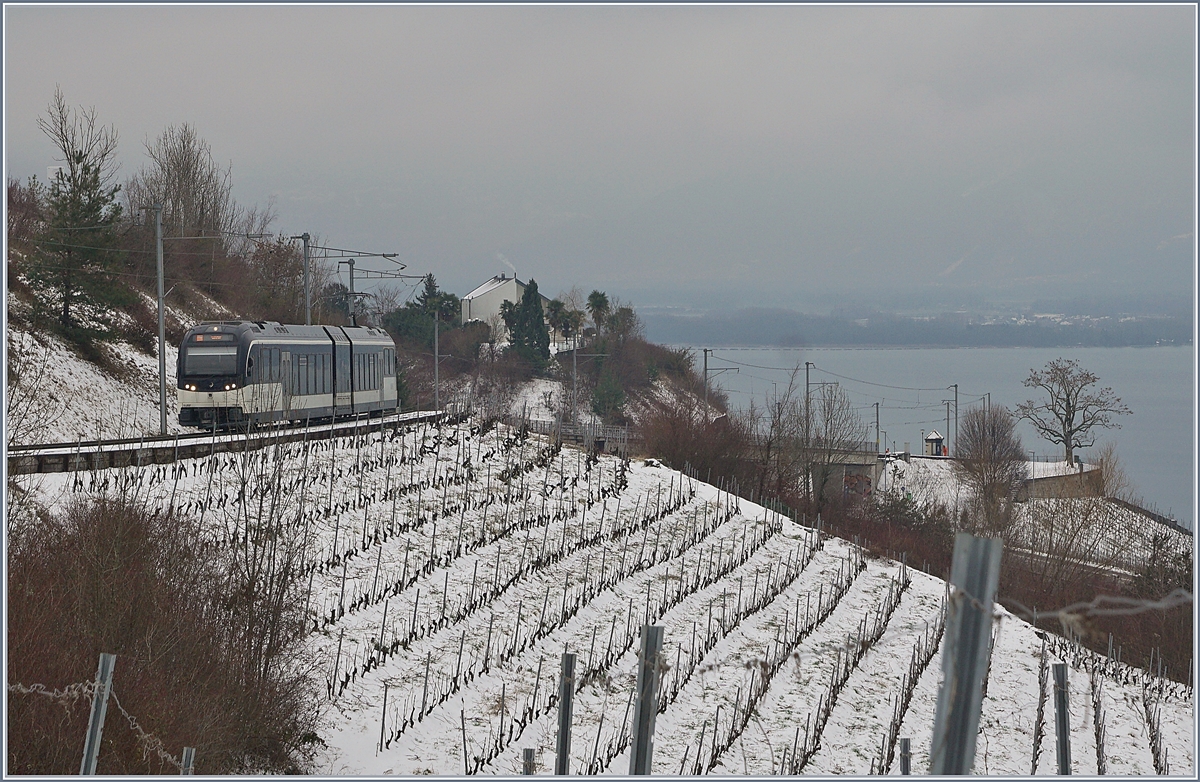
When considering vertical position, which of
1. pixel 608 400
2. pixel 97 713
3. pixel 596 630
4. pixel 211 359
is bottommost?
pixel 596 630

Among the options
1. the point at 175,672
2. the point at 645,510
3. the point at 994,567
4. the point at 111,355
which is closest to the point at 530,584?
the point at 645,510

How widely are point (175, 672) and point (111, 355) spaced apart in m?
29.8

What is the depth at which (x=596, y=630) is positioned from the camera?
16312mm

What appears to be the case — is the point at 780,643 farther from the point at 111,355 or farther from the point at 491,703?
the point at 111,355

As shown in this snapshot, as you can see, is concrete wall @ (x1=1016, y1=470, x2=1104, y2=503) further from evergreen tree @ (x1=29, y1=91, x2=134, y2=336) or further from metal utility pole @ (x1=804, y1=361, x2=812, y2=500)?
evergreen tree @ (x1=29, y1=91, x2=134, y2=336)

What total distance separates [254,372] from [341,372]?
4886 millimetres

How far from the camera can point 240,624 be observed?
1148 centimetres

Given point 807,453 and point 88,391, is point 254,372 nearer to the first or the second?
point 88,391

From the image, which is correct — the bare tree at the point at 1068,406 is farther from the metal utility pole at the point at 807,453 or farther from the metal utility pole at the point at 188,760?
the metal utility pole at the point at 188,760

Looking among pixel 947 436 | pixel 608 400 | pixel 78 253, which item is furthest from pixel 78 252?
pixel 947 436

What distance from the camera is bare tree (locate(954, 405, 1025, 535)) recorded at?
37094mm

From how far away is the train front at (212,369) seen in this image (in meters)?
24.8

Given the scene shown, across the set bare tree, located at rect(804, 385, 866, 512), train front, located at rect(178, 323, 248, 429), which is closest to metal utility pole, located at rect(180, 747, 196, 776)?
train front, located at rect(178, 323, 248, 429)

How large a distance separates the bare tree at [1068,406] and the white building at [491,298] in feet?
177
